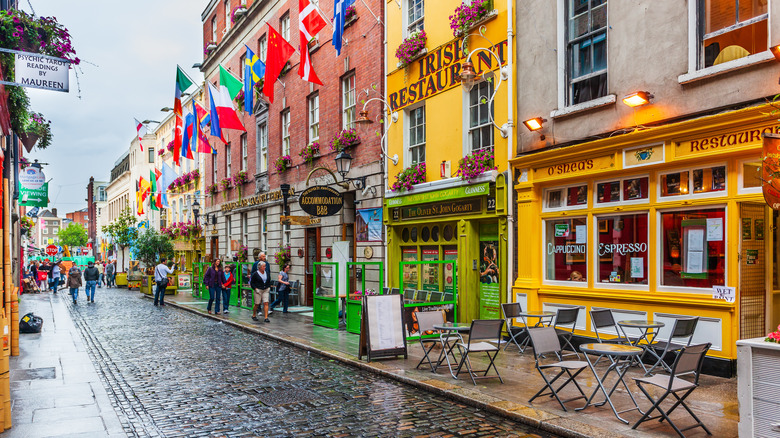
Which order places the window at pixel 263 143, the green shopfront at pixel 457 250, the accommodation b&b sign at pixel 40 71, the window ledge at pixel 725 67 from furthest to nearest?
the window at pixel 263 143 → the green shopfront at pixel 457 250 → the accommodation b&b sign at pixel 40 71 → the window ledge at pixel 725 67

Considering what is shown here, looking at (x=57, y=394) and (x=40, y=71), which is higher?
(x=40, y=71)

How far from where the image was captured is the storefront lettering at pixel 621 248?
10113 millimetres

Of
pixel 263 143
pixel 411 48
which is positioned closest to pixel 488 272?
pixel 411 48

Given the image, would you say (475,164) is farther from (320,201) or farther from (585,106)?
(320,201)

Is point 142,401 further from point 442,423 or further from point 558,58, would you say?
point 558,58

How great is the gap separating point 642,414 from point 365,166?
1225cm

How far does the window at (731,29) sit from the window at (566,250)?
11.8 feet

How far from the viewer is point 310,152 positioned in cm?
2095

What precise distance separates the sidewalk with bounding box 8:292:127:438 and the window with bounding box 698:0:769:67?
30.8ft

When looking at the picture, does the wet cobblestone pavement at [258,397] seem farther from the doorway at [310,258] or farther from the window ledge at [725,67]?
the doorway at [310,258]

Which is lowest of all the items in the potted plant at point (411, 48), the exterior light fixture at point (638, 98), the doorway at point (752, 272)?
the doorway at point (752, 272)

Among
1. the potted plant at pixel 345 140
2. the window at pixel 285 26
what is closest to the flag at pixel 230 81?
the window at pixel 285 26

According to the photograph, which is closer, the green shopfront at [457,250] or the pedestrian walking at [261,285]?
the green shopfront at [457,250]

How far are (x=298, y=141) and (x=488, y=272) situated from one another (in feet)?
36.5
